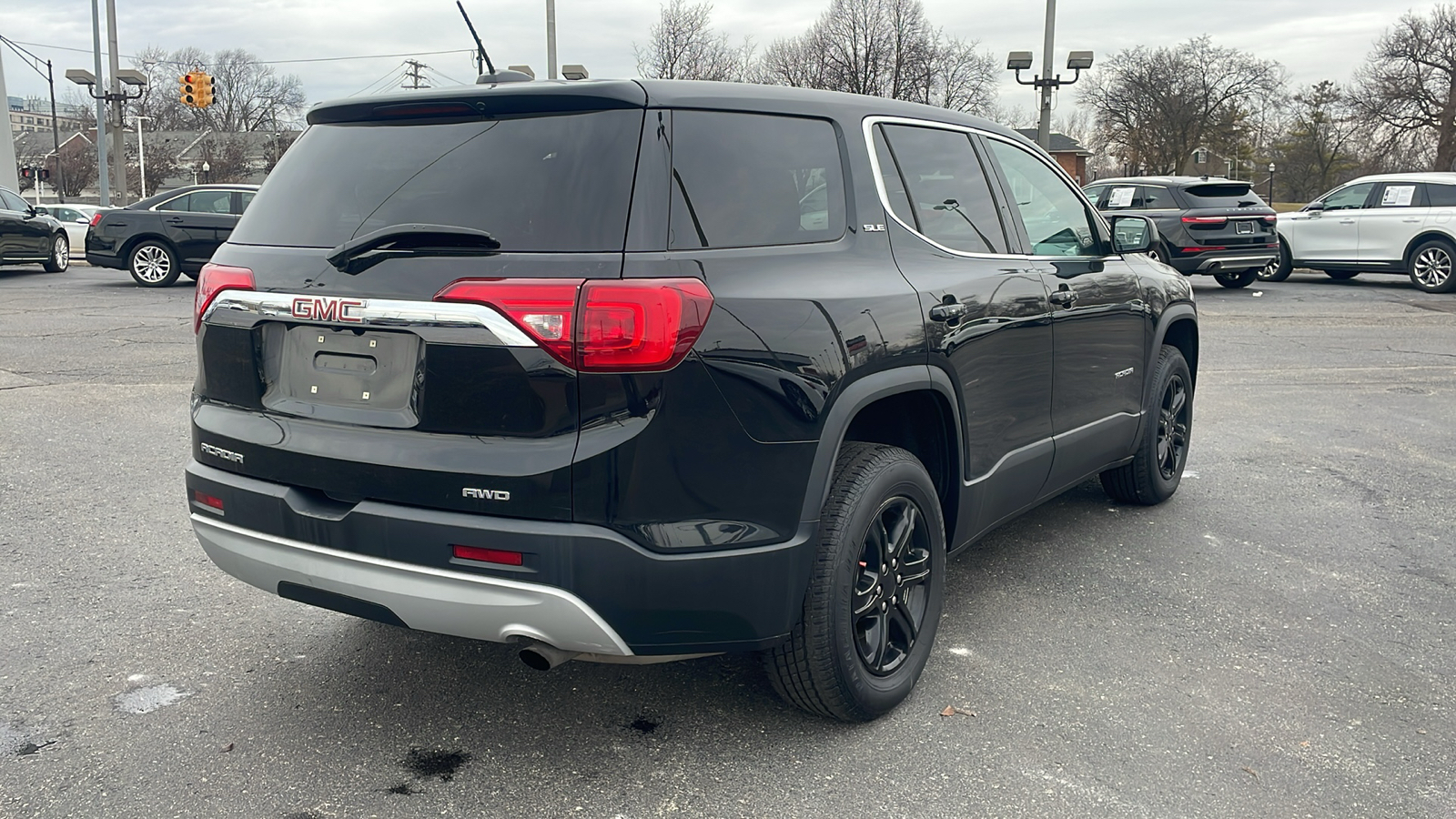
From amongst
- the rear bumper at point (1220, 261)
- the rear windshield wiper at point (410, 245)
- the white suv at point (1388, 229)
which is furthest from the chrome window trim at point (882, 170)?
the white suv at point (1388, 229)

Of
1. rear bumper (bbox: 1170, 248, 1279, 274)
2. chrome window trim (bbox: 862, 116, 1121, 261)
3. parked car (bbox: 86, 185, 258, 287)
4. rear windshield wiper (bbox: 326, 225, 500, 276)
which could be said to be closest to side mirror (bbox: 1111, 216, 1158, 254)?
chrome window trim (bbox: 862, 116, 1121, 261)

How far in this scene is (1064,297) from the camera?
4293mm

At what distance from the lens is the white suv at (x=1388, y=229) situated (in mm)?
16938

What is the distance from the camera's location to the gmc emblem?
2.84 metres

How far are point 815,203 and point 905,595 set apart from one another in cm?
117

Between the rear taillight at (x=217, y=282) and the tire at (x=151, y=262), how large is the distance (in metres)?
15.9

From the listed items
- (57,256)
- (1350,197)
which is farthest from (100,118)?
(1350,197)

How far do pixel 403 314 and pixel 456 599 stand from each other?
2.22 ft

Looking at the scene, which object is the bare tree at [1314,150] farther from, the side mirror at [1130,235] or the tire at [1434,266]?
the side mirror at [1130,235]

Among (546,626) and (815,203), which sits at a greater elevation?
(815,203)

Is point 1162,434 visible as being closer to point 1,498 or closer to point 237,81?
point 1,498

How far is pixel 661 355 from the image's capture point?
2633 millimetres

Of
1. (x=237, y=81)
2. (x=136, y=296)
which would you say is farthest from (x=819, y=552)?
(x=237, y=81)

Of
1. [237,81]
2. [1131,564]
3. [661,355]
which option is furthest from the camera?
[237,81]
